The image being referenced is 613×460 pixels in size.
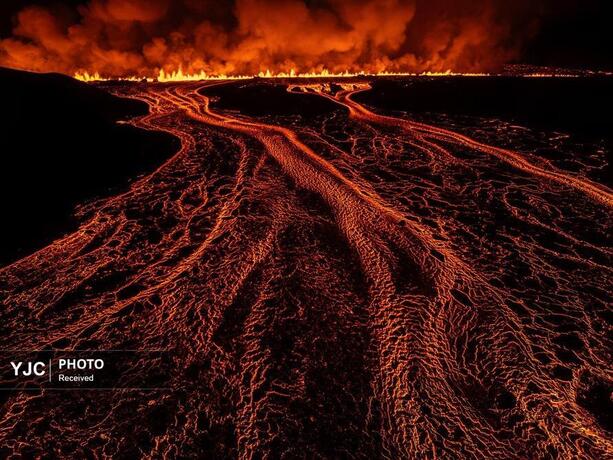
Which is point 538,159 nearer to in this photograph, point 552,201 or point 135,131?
point 552,201

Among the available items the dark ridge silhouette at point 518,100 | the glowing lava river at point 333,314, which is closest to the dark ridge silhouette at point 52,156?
the glowing lava river at point 333,314

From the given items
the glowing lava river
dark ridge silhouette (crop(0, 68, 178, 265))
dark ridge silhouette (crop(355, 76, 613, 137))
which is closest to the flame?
dark ridge silhouette (crop(355, 76, 613, 137))

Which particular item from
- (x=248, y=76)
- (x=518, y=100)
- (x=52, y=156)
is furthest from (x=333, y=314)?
(x=248, y=76)

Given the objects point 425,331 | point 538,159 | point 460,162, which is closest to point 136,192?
point 425,331

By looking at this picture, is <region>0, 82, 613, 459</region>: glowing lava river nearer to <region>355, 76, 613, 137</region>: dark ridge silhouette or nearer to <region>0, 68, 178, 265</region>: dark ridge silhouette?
<region>0, 68, 178, 265</region>: dark ridge silhouette

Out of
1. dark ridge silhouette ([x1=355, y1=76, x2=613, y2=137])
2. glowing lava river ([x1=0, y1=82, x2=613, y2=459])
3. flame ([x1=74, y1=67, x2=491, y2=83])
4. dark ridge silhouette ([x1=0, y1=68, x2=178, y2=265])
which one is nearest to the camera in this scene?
glowing lava river ([x1=0, y1=82, x2=613, y2=459])

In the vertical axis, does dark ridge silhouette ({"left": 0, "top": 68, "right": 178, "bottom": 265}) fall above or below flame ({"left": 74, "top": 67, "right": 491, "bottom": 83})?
below
